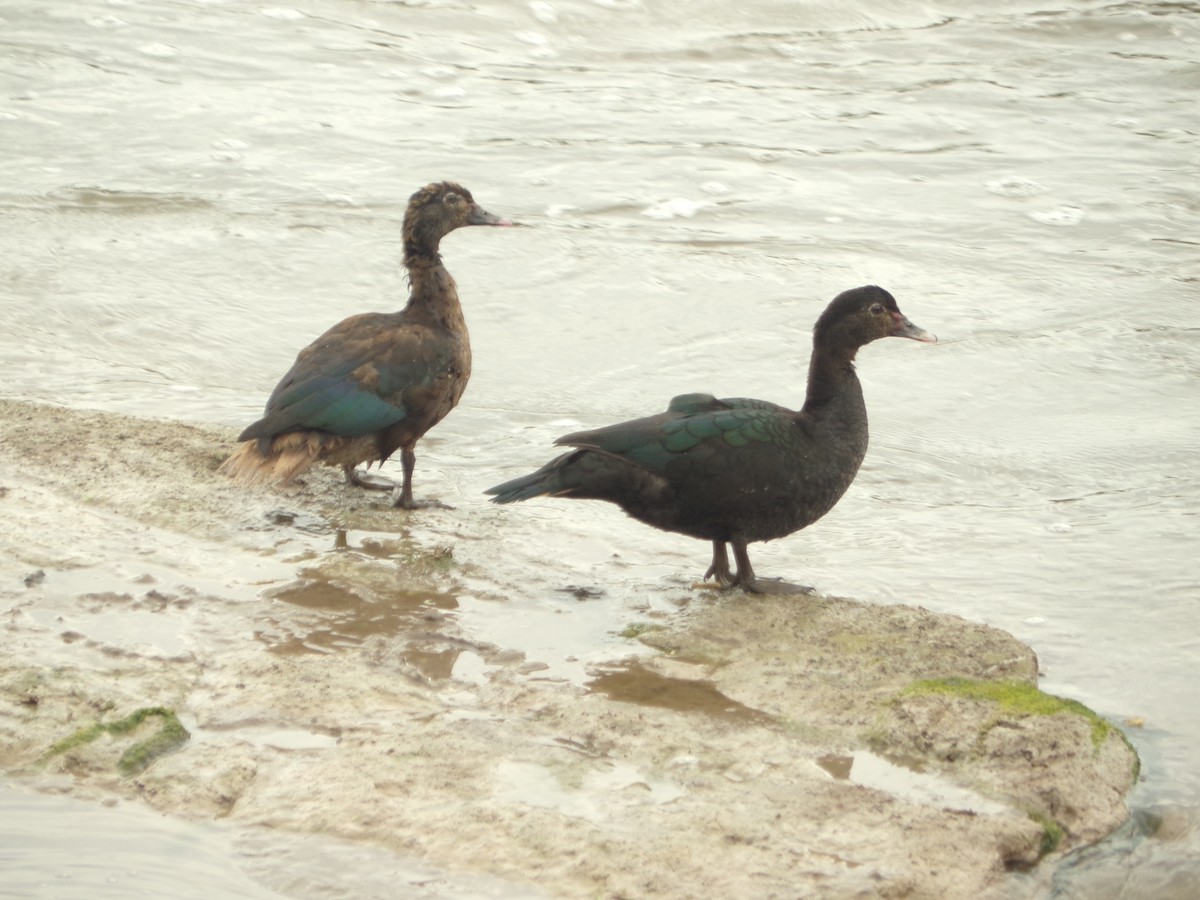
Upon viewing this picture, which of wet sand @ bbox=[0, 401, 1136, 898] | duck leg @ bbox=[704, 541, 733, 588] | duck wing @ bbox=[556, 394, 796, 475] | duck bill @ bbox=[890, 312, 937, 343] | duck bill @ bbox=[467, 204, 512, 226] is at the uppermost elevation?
duck bill @ bbox=[467, 204, 512, 226]

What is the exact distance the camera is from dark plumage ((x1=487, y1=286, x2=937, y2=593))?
591cm

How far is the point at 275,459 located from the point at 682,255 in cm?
486

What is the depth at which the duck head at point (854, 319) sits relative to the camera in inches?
249

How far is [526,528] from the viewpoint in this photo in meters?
6.71

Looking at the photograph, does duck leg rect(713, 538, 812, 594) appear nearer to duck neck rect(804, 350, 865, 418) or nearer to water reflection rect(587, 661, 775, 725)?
duck neck rect(804, 350, 865, 418)

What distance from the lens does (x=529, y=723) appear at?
4.55 metres

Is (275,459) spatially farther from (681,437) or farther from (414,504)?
(681,437)

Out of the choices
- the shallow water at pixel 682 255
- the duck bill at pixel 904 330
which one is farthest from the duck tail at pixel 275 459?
the duck bill at pixel 904 330

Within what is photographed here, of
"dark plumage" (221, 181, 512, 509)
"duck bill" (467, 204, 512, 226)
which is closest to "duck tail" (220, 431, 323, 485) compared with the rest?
"dark plumage" (221, 181, 512, 509)

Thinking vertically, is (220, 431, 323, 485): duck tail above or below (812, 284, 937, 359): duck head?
below

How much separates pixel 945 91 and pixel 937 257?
4972mm

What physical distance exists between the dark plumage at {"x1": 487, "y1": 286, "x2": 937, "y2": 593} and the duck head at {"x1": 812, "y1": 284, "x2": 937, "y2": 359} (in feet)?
1.07

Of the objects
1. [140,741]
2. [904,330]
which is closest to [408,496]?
[904,330]

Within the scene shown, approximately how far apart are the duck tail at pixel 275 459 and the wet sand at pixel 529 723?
1.31 feet
